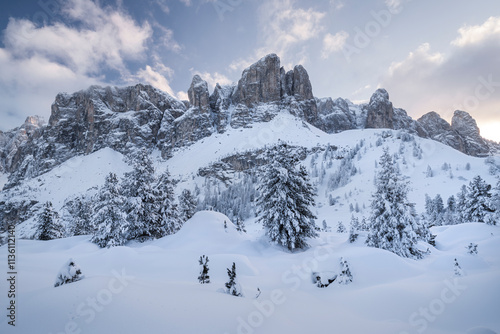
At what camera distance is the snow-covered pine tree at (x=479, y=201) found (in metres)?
27.1

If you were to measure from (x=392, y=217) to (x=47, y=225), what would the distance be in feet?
122

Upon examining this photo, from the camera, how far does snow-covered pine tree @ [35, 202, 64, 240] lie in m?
25.4

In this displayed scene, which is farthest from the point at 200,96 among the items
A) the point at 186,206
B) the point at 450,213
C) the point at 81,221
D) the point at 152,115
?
the point at 450,213

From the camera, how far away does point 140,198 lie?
20.8 m

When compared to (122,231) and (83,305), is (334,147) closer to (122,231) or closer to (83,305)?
(122,231)

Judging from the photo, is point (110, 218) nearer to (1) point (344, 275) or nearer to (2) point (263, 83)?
(1) point (344, 275)

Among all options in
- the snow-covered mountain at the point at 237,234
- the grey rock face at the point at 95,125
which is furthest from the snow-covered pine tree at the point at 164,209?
the grey rock face at the point at 95,125

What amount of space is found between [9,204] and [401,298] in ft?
553

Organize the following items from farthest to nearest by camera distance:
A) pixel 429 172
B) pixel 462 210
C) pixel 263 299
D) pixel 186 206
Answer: pixel 429 172
pixel 186 206
pixel 462 210
pixel 263 299

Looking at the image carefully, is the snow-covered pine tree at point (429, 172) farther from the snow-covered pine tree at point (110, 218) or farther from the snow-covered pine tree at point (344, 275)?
the snow-covered pine tree at point (110, 218)

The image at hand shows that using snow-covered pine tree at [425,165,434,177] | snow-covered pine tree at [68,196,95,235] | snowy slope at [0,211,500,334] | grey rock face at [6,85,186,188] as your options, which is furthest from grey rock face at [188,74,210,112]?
snowy slope at [0,211,500,334]

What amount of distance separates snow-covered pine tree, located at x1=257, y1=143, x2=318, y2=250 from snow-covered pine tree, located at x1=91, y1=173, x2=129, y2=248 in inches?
525

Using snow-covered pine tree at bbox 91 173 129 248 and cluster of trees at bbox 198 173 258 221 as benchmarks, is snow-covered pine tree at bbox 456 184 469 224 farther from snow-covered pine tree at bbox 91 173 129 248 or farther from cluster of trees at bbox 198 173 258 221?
cluster of trees at bbox 198 173 258 221

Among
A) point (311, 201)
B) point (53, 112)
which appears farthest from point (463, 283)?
point (53, 112)
